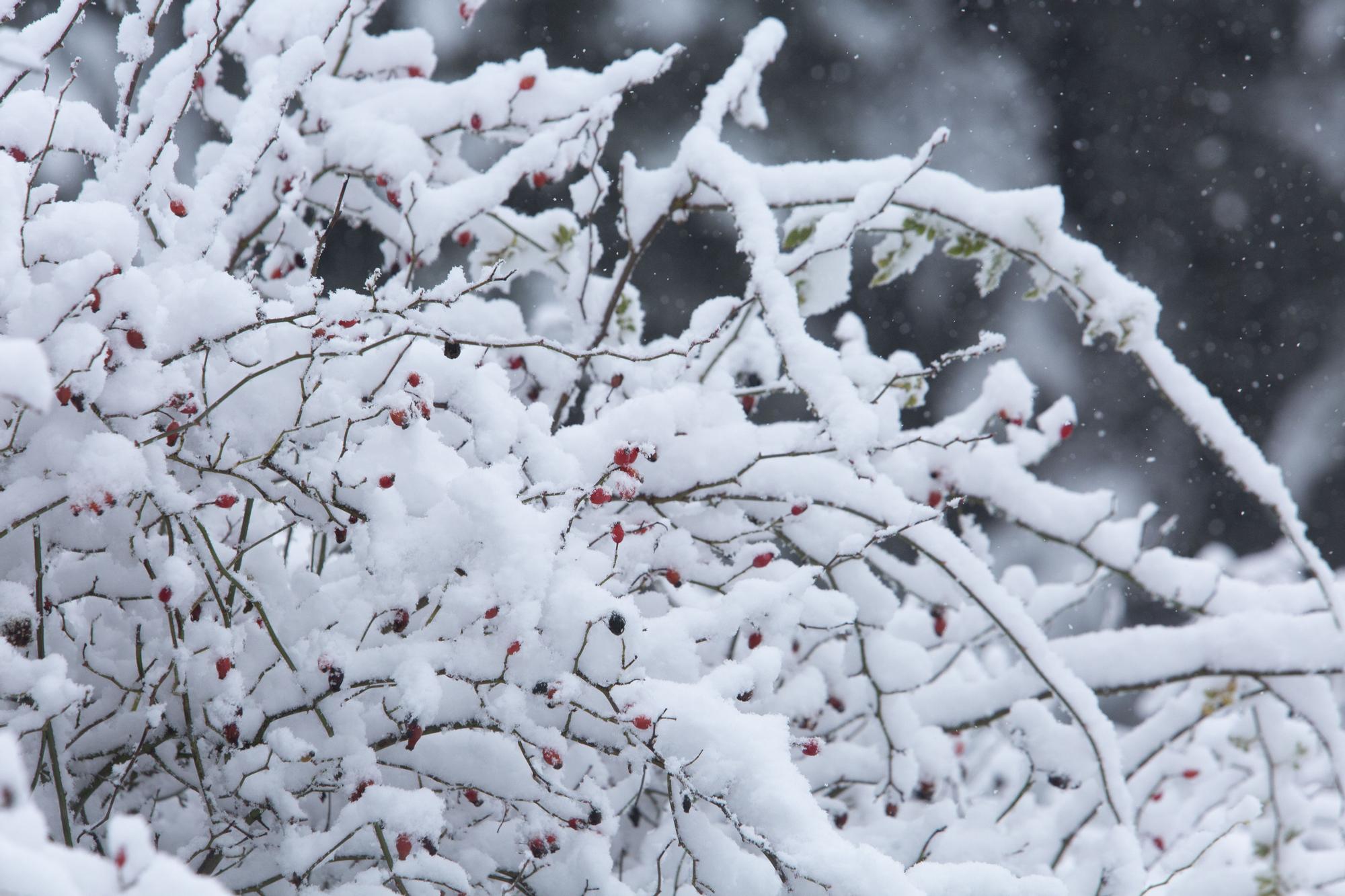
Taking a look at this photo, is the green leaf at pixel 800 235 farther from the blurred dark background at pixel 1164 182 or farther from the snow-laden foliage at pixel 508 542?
the blurred dark background at pixel 1164 182

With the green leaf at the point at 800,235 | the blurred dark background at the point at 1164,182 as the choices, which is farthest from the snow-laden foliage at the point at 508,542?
the blurred dark background at the point at 1164,182

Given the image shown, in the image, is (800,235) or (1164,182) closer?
(800,235)

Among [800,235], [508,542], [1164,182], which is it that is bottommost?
[508,542]

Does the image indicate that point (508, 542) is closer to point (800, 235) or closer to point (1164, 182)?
point (800, 235)

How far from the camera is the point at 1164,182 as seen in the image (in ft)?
33.7

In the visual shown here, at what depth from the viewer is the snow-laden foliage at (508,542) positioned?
1041 millimetres

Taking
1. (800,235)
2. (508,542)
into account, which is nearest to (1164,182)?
(800,235)

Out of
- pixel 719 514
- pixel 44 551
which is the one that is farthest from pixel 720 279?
pixel 44 551

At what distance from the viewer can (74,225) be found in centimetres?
103

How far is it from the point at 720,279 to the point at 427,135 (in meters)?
6.54

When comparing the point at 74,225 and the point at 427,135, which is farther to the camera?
the point at 427,135

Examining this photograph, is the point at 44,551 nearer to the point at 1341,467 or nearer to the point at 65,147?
the point at 65,147

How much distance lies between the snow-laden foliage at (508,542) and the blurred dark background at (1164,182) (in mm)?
8024

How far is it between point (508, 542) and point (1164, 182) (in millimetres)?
10708
